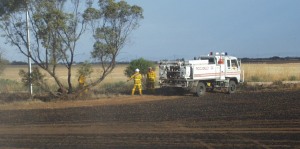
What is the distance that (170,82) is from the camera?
3083 cm

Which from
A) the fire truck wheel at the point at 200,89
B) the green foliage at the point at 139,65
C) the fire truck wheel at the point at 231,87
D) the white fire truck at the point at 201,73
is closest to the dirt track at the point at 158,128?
the white fire truck at the point at 201,73

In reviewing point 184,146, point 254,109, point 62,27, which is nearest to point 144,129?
point 184,146

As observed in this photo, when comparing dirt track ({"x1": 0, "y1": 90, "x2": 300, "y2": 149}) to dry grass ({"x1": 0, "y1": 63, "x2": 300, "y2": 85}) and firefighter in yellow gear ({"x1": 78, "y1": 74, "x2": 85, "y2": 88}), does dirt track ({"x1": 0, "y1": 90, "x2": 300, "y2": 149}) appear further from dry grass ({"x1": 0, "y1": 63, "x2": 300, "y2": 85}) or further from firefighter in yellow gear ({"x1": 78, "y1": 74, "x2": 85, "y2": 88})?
dry grass ({"x1": 0, "y1": 63, "x2": 300, "y2": 85})

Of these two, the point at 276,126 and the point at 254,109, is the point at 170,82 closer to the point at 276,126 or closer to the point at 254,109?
the point at 254,109

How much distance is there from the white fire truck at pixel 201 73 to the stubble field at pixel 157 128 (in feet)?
28.9

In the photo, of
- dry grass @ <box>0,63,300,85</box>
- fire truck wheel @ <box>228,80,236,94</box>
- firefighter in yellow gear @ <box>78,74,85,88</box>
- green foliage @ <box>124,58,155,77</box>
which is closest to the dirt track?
firefighter in yellow gear @ <box>78,74,85,88</box>

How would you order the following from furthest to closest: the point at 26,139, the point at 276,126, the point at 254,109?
the point at 254,109 < the point at 276,126 < the point at 26,139

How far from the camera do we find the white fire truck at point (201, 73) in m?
30.0

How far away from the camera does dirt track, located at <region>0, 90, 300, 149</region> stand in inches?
474

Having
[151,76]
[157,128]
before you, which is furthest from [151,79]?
[157,128]

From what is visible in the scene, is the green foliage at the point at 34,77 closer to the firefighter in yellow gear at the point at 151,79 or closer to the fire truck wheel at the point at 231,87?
the firefighter in yellow gear at the point at 151,79

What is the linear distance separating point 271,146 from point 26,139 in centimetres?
660

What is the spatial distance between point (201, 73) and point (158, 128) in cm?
1610

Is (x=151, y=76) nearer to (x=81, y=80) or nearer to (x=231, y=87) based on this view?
(x=231, y=87)
